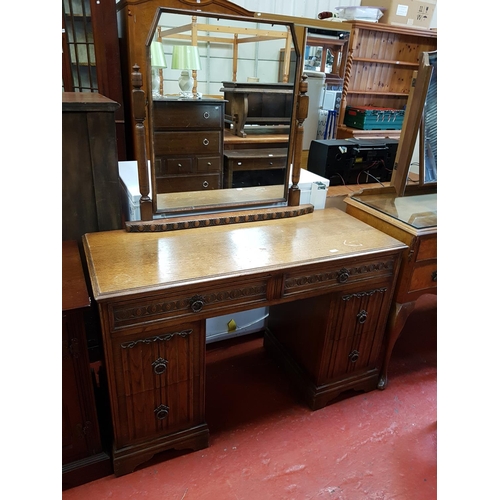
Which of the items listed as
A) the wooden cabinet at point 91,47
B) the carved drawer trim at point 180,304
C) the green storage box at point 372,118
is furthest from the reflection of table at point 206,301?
the green storage box at point 372,118

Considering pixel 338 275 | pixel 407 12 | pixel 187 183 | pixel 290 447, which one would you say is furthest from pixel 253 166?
pixel 407 12

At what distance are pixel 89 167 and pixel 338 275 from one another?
0.99 metres

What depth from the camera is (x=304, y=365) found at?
1787 millimetres

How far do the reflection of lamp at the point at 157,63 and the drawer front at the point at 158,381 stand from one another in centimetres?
85

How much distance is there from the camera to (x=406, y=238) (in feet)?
5.28

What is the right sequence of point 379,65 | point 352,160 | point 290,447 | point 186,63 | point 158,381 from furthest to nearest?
point 379,65 → point 352,160 → point 290,447 → point 186,63 → point 158,381

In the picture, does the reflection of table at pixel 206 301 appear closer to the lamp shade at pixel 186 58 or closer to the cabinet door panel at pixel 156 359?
the cabinet door panel at pixel 156 359

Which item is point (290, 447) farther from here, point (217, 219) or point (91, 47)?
point (91, 47)

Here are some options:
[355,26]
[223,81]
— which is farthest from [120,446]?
[355,26]

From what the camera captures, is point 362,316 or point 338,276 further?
point 362,316

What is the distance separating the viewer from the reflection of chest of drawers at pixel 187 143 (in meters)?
1.45

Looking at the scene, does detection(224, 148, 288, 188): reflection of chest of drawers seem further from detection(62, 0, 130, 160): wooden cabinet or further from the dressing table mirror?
detection(62, 0, 130, 160): wooden cabinet

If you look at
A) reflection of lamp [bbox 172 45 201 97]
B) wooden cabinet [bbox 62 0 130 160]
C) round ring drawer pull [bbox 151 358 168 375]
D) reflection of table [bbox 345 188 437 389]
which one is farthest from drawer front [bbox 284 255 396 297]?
wooden cabinet [bbox 62 0 130 160]

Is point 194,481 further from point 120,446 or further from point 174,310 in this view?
point 174,310
